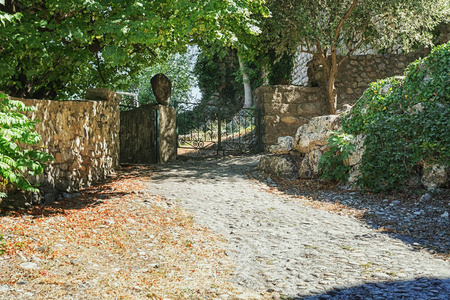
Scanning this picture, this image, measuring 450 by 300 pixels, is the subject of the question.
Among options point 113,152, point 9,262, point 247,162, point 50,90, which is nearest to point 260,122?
point 247,162

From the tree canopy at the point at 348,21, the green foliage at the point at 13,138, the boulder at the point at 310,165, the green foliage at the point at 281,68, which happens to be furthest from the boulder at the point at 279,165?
the green foliage at the point at 281,68

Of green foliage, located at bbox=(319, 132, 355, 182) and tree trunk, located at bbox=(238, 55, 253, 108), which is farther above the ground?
tree trunk, located at bbox=(238, 55, 253, 108)

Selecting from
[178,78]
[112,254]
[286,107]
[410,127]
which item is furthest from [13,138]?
[178,78]

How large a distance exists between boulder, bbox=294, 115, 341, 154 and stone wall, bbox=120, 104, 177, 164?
152 inches

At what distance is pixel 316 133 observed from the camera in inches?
324

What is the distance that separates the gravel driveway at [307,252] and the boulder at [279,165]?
1674 mm

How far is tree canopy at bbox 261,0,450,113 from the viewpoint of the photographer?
36.7ft

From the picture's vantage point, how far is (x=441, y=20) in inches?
490

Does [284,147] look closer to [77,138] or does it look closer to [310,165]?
[310,165]

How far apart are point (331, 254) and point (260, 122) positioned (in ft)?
29.9

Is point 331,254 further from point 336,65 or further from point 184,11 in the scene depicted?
point 336,65

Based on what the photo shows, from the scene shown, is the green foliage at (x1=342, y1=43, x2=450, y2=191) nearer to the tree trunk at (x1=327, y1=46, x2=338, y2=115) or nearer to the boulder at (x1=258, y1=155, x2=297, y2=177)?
the boulder at (x1=258, y1=155, x2=297, y2=177)

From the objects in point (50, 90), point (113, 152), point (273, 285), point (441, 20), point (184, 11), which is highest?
point (441, 20)

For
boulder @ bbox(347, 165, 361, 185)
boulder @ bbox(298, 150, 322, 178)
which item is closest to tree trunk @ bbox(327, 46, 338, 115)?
boulder @ bbox(298, 150, 322, 178)
